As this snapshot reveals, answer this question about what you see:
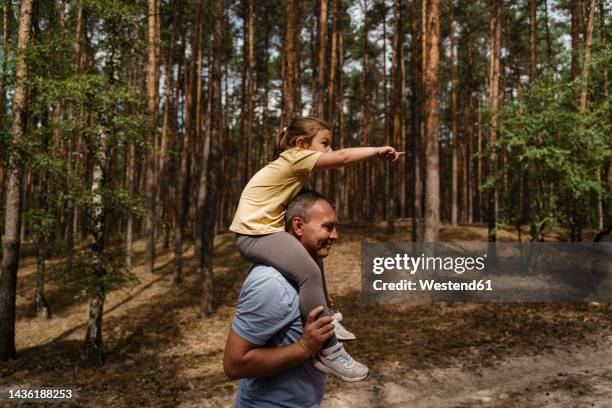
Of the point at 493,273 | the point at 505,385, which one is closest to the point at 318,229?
the point at 505,385

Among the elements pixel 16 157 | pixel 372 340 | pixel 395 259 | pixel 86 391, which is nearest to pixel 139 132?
pixel 16 157

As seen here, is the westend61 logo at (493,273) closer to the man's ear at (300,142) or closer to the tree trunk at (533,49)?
the tree trunk at (533,49)

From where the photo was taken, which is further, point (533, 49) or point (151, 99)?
point (533, 49)

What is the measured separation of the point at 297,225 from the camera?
2.14 metres

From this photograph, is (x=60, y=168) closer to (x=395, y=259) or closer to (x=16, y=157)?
(x=16, y=157)

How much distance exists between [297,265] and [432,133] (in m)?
12.0

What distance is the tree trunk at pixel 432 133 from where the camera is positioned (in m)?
12.9

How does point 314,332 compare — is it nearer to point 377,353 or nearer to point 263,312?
point 263,312

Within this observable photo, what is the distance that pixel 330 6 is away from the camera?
25.9m

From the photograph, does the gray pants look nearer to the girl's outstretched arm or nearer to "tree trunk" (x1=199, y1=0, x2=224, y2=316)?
the girl's outstretched arm

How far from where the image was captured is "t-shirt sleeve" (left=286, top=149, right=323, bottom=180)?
2318 mm

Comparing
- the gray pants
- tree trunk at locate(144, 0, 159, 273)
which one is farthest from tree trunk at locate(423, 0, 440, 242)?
the gray pants

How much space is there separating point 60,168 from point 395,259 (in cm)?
1242

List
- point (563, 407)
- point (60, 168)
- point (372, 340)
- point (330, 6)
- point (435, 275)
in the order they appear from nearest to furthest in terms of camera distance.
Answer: point (563, 407) → point (60, 168) → point (372, 340) → point (435, 275) → point (330, 6)
